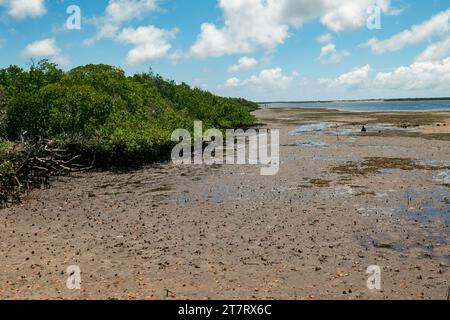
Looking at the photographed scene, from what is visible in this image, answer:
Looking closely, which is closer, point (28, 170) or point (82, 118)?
point (28, 170)

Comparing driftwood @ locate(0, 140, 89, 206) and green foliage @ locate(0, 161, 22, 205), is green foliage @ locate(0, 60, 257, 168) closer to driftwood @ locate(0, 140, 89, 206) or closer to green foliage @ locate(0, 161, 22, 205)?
driftwood @ locate(0, 140, 89, 206)

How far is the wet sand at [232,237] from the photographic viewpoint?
42.5 ft

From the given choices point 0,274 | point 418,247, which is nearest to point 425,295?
point 418,247

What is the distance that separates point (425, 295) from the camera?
478 inches

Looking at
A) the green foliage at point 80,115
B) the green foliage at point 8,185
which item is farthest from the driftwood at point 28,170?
the green foliage at point 80,115

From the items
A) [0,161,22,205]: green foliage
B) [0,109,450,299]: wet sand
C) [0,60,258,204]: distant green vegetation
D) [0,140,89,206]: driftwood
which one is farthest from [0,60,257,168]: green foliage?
[0,161,22,205]: green foliage

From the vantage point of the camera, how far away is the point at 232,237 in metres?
17.5

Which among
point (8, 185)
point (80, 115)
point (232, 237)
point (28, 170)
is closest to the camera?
point (232, 237)

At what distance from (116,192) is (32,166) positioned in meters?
5.82

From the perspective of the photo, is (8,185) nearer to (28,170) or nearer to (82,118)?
(28,170)

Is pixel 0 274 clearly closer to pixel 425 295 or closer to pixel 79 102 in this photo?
pixel 425 295

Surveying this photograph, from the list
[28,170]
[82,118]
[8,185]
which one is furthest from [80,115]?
[8,185]

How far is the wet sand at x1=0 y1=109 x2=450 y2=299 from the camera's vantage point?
13.0 metres

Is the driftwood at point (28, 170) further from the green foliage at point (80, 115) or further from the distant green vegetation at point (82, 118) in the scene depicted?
the green foliage at point (80, 115)
